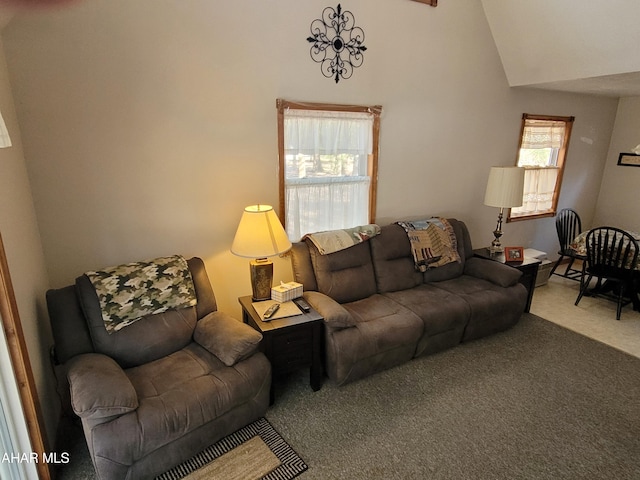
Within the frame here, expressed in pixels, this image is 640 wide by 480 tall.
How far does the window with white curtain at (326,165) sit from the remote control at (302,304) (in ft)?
2.00

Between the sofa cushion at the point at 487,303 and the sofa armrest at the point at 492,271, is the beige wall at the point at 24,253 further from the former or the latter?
the sofa armrest at the point at 492,271

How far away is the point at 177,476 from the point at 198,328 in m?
0.80

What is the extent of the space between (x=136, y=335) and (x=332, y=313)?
120 cm

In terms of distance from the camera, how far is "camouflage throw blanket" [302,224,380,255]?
9.48ft

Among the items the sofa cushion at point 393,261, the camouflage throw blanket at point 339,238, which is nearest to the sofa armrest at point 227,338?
the camouflage throw blanket at point 339,238

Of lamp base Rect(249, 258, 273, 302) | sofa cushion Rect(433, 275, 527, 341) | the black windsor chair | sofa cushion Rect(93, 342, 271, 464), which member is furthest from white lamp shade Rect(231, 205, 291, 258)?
the black windsor chair

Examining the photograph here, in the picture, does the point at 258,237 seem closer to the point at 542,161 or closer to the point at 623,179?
the point at 542,161

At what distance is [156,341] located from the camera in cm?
216

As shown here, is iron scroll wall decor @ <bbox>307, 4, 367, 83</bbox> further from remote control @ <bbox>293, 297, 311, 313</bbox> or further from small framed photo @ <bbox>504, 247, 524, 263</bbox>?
small framed photo @ <bbox>504, 247, 524, 263</bbox>

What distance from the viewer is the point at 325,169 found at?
3.05m

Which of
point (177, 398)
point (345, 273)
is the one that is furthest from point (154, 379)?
point (345, 273)

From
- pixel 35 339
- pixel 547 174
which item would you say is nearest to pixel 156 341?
pixel 35 339

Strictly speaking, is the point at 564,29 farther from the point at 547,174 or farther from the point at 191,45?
the point at 191,45

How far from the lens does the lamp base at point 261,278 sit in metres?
2.55
